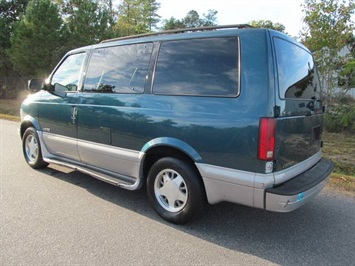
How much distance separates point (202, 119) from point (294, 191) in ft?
3.63

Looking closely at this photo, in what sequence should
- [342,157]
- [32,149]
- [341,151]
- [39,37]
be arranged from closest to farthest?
1. [32,149]
2. [342,157]
3. [341,151]
4. [39,37]

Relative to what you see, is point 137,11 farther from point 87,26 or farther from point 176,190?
point 176,190

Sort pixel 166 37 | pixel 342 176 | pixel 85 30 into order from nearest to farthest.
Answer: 1. pixel 166 37
2. pixel 342 176
3. pixel 85 30

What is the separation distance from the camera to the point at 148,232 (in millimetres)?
3285

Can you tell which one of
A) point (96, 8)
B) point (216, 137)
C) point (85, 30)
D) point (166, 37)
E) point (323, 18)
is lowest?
point (216, 137)

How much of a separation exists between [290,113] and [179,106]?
1.13m

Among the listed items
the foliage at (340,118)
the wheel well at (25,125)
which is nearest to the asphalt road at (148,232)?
the wheel well at (25,125)

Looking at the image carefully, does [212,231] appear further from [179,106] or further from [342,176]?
[342,176]

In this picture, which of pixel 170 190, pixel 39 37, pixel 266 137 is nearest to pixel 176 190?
pixel 170 190

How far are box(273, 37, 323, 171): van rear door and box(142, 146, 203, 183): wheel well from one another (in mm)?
969

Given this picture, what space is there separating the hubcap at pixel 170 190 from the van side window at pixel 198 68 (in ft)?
3.10

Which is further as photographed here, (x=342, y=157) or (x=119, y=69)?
(x=342, y=157)

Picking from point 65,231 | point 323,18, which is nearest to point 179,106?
point 65,231

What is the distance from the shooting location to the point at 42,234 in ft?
10.5
